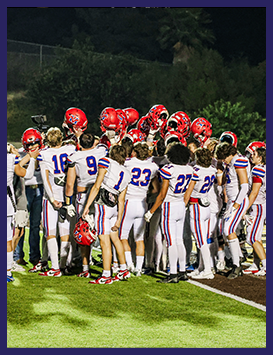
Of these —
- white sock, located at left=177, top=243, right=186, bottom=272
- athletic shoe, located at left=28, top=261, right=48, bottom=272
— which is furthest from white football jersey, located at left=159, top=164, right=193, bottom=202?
athletic shoe, located at left=28, top=261, right=48, bottom=272

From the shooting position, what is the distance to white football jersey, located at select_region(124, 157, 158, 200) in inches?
287

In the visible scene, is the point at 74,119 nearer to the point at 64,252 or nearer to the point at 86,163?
the point at 86,163

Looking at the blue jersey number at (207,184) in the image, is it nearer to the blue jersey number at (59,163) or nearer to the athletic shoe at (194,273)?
the athletic shoe at (194,273)

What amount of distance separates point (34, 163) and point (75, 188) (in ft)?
2.00

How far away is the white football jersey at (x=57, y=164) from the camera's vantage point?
7.18m

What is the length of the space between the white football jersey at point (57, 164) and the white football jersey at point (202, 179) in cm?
160

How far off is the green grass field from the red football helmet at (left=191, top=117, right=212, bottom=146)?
7.97ft

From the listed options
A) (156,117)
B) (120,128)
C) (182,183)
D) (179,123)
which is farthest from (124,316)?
(156,117)

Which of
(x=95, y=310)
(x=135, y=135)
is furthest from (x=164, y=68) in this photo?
(x=95, y=310)

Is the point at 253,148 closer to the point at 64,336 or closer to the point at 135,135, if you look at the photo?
the point at 135,135

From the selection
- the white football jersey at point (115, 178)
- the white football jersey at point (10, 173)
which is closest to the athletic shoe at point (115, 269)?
the white football jersey at point (115, 178)

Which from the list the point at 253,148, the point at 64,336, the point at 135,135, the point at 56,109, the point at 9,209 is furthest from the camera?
the point at 56,109

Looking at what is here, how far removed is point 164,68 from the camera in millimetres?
34844

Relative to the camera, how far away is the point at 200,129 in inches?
338
